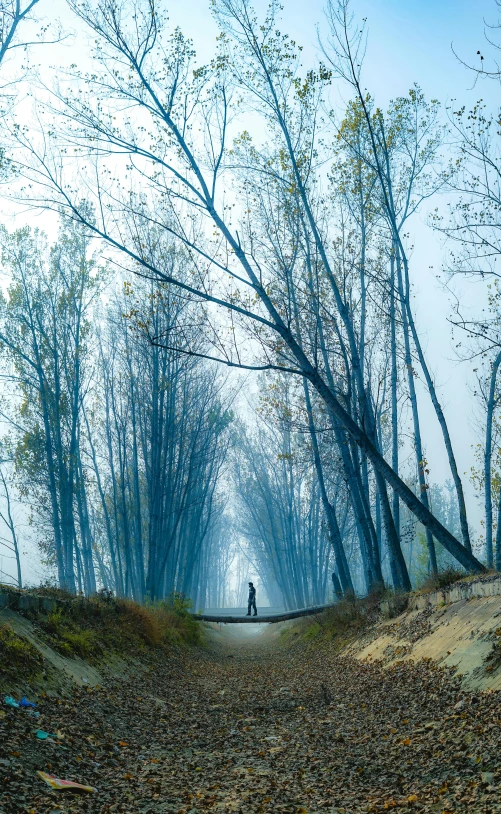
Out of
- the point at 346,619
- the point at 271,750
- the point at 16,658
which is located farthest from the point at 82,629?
the point at 346,619

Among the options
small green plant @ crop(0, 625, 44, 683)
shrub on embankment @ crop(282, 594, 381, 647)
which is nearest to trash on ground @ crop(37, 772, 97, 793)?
small green plant @ crop(0, 625, 44, 683)

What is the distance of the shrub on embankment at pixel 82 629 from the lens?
22.4 ft

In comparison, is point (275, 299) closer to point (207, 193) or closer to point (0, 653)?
point (207, 193)

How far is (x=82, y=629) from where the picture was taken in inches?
395

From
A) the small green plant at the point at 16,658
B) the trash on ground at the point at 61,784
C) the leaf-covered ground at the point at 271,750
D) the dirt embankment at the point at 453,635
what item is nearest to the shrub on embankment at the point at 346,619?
the dirt embankment at the point at 453,635

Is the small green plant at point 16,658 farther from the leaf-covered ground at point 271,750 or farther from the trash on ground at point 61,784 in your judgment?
the trash on ground at point 61,784

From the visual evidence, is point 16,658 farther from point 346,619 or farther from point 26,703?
point 346,619

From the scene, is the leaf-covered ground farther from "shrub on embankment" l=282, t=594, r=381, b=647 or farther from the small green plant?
"shrub on embankment" l=282, t=594, r=381, b=647

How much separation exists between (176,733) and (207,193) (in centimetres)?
744

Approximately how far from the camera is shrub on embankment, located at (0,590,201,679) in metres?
6.83

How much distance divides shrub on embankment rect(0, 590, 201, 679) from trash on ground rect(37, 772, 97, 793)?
1844 millimetres

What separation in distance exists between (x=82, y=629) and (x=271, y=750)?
4.95 meters

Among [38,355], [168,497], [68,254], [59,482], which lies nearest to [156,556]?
[168,497]

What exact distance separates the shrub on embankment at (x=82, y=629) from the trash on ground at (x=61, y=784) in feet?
6.05
